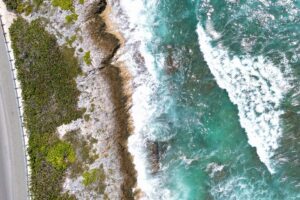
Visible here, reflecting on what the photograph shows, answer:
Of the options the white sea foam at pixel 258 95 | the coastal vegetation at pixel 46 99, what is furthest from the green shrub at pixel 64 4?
the white sea foam at pixel 258 95

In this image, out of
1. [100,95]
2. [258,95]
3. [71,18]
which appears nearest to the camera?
[258,95]

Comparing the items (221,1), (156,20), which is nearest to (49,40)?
(156,20)

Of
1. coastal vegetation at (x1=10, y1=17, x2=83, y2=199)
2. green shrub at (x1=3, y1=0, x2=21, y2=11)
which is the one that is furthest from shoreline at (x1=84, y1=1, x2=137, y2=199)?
green shrub at (x1=3, y1=0, x2=21, y2=11)

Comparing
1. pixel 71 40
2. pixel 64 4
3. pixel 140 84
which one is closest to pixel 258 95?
pixel 140 84

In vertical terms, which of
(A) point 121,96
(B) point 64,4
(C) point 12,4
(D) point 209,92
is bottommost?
(D) point 209,92

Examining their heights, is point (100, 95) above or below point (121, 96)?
above

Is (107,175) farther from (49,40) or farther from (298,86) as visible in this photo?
(298,86)

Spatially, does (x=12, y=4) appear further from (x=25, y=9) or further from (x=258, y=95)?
(x=258, y=95)
